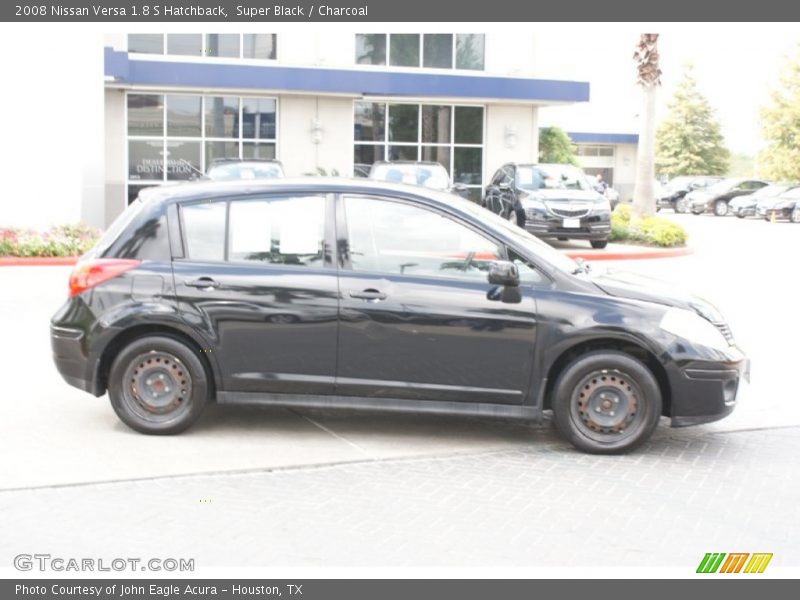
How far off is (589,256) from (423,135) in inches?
399

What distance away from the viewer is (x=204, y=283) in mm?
6977

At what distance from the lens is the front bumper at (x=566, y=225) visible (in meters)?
22.2

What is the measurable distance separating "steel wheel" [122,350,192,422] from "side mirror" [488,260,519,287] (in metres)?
2.07

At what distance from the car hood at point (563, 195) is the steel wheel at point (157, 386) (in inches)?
639

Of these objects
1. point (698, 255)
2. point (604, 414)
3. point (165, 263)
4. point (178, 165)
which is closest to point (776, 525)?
point (604, 414)

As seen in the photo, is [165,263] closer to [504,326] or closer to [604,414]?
[504,326]

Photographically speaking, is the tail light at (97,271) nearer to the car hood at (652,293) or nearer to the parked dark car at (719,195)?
the car hood at (652,293)

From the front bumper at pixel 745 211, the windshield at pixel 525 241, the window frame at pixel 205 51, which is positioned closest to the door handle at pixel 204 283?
the windshield at pixel 525 241

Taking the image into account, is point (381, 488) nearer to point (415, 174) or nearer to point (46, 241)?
point (46, 241)

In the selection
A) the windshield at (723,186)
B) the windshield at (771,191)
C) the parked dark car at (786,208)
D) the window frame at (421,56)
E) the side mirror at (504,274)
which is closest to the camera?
the side mirror at (504,274)

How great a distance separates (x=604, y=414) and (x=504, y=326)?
86 centimetres

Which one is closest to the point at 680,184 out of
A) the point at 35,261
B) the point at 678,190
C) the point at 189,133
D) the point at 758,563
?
the point at 678,190

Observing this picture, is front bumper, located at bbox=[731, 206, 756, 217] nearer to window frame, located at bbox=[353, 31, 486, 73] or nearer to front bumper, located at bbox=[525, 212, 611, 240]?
window frame, located at bbox=[353, 31, 486, 73]

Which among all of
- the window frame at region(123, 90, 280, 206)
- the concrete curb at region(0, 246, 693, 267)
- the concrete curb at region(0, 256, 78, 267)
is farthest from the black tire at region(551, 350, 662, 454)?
the window frame at region(123, 90, 280, 206)
